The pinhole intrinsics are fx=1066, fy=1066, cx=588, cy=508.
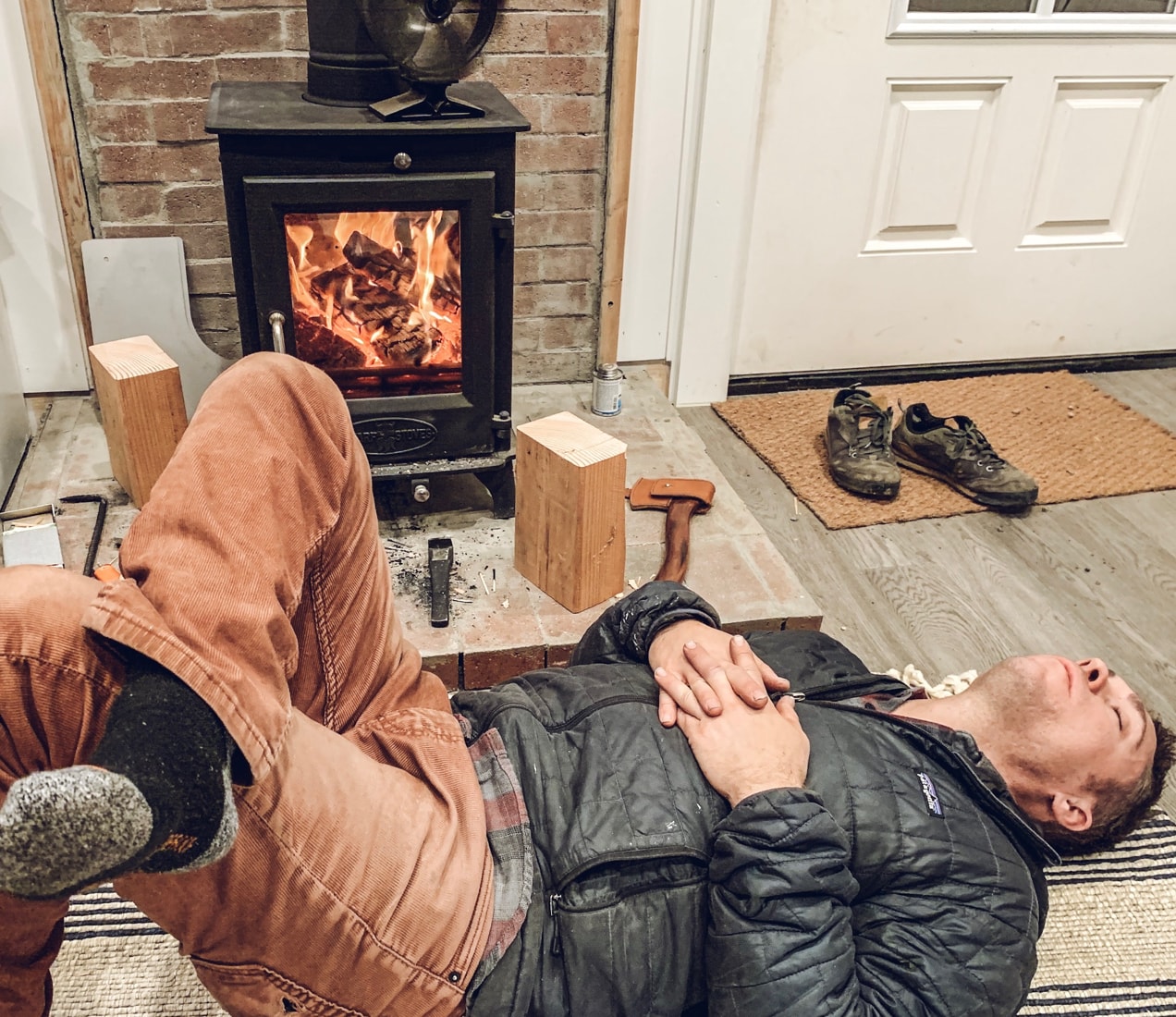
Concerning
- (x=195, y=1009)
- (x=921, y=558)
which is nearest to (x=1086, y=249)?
(x=921, y=558)

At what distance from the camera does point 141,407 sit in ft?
6.24

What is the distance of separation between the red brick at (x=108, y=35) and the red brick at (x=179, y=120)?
0.11 metres

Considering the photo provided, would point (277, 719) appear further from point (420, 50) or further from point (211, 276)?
point (211, 276)

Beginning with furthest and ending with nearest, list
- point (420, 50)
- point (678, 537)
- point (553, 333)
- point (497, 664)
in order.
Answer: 1. point (553, 333)
2. point (678, 537)
3. point (497, 664)
4. point (420, 50)

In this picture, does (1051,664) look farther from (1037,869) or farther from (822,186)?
(822,186)

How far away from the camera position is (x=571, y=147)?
2332 mm

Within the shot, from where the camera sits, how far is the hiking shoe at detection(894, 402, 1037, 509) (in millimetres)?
2389

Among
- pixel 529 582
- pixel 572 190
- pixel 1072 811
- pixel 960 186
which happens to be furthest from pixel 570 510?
pixel 960 186

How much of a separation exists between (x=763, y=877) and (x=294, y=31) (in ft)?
5.96

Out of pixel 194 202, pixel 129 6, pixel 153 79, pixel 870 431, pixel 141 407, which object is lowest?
pixel 870 431

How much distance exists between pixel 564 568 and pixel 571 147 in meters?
1.04

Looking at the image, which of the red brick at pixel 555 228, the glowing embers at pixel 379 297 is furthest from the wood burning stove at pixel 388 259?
the red brick at pixel 555 228

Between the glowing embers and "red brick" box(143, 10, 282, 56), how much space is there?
573 millimetres

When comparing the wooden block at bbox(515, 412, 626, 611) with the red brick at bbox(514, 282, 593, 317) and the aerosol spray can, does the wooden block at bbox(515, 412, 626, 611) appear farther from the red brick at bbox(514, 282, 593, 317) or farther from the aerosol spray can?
the red brick at bbox(514, 282, 593, 317)
